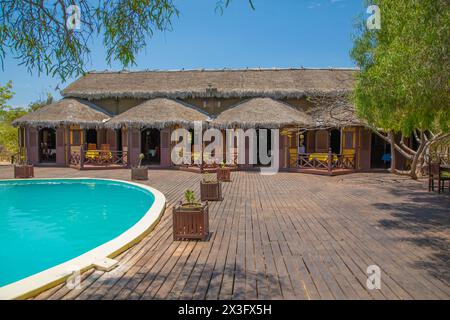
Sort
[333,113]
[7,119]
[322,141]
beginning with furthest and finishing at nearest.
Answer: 1. [7,119]
2. [322,141]
3. [333,113]

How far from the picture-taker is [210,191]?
9.11 metres

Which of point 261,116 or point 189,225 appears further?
point 261,116

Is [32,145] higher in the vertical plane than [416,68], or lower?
lower

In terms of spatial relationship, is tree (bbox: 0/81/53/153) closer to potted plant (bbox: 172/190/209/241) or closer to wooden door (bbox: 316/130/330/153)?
wooden door (bbox: 316/130/330/153)

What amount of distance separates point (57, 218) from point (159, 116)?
30.9ft

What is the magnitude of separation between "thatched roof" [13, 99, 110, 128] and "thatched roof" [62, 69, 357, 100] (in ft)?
4.90

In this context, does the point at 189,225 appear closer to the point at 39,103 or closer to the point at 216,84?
the point at 216,84

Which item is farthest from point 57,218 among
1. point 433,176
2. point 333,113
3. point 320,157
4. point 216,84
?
point 216,84

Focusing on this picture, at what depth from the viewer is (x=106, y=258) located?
4.70 meters

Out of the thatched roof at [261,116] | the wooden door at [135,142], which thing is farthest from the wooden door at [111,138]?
the thatched roof at [261,116]

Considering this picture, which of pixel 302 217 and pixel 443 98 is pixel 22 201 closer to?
pixel 302 217

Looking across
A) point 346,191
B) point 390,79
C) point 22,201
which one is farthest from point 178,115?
point 390,79

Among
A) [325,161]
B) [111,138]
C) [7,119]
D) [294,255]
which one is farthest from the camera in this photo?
[7,119]

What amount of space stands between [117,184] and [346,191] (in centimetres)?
829
